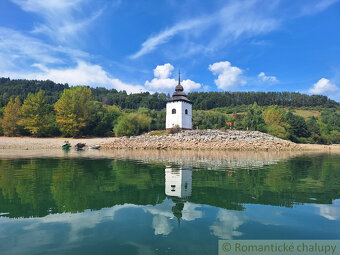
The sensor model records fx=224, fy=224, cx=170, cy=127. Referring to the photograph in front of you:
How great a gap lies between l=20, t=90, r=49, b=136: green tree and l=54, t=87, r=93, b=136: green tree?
3840 mm

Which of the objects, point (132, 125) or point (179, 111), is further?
point (132, 125)

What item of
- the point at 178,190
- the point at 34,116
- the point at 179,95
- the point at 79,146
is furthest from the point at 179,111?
the point at 178,190

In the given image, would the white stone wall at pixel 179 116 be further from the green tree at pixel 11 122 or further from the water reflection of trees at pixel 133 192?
the water reflection of trees at pixel 133 192

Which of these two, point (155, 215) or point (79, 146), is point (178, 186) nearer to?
point (155, 215)

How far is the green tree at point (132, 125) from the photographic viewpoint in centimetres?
5390

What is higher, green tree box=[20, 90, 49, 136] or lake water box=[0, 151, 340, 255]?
green tree box=[20, 90, 49, 136]

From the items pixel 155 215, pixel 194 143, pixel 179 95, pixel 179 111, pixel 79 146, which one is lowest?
pixel 155 215

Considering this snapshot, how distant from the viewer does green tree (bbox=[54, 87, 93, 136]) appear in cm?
5447

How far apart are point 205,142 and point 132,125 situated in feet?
Answer: 66.3

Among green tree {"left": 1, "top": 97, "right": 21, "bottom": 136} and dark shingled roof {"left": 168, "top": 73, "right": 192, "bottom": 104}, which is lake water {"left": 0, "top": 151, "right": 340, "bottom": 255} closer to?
dark shingled roof {"left": 168, "top": 73, "right": 192, "bottom": 104}

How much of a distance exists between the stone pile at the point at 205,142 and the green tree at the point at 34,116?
74.0ft

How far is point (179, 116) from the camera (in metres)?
50.7

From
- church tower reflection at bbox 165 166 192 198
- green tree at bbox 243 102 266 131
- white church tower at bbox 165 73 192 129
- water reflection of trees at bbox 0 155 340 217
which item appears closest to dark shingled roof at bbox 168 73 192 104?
white church tower at bbox 165 73 192 129

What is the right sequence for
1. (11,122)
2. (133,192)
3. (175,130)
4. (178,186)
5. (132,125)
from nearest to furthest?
(133,192) < (178,186) < (175,130) < (132,125) < (11,122)
